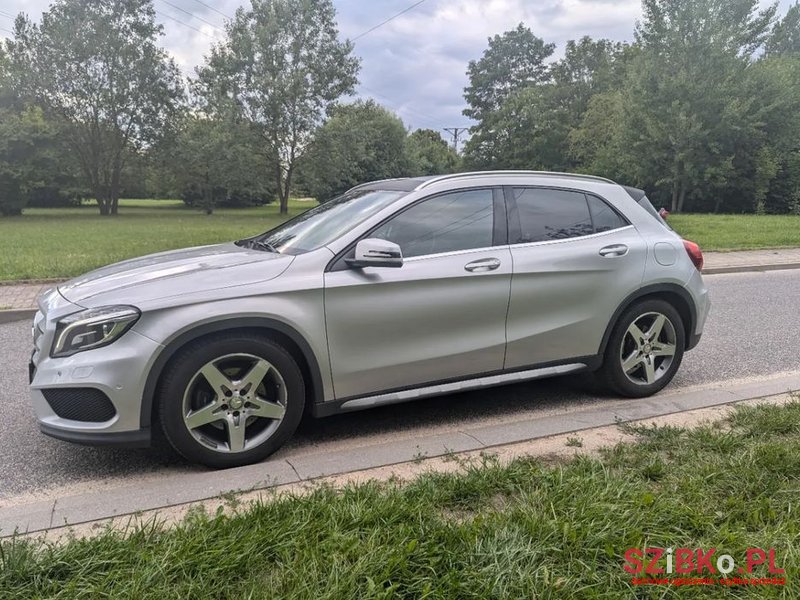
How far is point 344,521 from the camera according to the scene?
2332 mm

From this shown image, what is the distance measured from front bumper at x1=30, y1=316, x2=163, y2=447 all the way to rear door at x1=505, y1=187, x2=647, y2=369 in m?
A: 2.22

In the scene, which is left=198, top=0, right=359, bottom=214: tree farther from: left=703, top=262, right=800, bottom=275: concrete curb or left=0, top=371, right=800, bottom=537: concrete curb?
left=0, top=371, right=800, bottom=537: concrete curb

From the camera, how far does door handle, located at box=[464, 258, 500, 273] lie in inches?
142

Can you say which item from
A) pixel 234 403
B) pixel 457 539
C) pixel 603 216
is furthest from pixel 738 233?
pixel 457 539

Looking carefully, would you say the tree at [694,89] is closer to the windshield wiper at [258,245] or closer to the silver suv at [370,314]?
the silver suv at [370,314]

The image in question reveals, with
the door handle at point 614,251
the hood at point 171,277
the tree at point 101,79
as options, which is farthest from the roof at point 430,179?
the tree at point 101,79

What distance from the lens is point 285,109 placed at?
114 ft

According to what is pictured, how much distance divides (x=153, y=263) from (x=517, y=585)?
2806mm

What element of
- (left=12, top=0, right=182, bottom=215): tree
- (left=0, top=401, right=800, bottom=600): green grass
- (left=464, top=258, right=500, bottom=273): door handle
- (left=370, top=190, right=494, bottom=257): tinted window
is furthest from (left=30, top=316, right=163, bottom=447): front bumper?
(left=12, top=0, right=182, bottom=215): tree

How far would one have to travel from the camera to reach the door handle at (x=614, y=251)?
4.07m

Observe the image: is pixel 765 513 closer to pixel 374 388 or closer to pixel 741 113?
pixel 374 388

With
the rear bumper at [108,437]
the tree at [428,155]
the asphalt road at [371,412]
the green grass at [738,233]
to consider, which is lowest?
the asphalt road at [371,412]

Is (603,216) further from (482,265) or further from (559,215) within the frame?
(482,265)

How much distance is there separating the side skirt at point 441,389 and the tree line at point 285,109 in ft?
99.2
